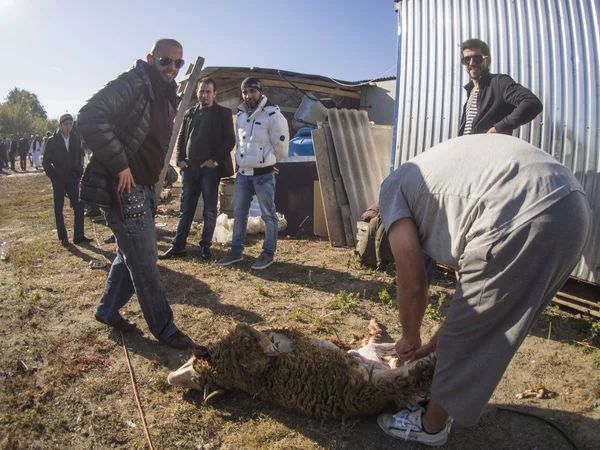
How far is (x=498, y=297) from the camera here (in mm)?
1674

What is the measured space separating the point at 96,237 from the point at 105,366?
168 inches

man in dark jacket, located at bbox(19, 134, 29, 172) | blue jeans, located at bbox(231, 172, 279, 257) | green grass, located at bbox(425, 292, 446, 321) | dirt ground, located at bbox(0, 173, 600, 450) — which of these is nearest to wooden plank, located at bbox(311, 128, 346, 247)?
dirt ground, located at bbox(0, 173, 600, 450)

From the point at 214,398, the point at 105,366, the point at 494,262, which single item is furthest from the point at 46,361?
the point at 494,262

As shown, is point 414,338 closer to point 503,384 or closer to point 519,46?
point 503,384

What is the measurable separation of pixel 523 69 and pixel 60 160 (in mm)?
6195

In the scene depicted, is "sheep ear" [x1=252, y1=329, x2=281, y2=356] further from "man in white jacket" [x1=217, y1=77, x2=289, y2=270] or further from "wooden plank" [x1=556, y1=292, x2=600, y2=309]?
"wooden plank" [x1=556, y1=292, x2=600, y2=309]

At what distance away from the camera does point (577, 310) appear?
367 cm

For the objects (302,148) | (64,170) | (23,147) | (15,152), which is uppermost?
(23,147)

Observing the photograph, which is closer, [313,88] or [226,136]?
[226,136]

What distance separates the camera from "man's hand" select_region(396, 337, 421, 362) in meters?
2.04

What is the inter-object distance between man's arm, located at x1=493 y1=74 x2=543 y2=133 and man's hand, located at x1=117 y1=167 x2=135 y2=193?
286cm

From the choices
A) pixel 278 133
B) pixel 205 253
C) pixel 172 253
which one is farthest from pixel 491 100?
pixel 172 253

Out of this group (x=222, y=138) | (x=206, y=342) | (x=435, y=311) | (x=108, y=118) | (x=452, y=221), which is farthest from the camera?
(x=222, y=138)

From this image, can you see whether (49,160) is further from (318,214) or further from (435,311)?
(435,311)
